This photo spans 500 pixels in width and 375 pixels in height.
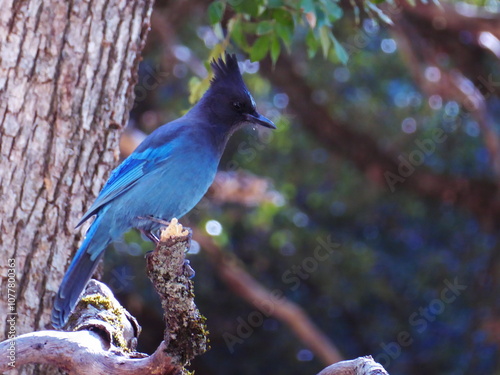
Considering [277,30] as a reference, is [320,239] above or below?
below

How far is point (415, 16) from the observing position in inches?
296

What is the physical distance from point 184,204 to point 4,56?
95 cm

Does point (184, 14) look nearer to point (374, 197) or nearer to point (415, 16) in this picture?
point (415, 16)

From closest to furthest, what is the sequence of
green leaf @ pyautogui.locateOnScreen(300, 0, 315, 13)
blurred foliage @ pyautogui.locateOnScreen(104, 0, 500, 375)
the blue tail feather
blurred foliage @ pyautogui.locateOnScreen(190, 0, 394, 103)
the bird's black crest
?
the blue tail feather, green leaf @ pyautogui.locateOnScreen(300, 0, 315, 13), blurred foliage @ pyautogui.locateOnScreen(190, 0, 394, 103), the bird's black crest, blurred foliage @ pyautogui.locateOnScreen(104, 0, 500, 375)

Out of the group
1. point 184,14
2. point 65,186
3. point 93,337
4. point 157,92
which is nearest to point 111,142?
point 65,186

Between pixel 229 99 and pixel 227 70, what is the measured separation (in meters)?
0.14

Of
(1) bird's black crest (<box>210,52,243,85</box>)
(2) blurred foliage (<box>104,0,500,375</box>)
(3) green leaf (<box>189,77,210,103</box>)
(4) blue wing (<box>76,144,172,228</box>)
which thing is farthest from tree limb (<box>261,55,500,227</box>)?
(4) blue wing (<box>76,144,172,228</box>)

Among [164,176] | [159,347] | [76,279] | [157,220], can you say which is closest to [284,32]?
[164,176]

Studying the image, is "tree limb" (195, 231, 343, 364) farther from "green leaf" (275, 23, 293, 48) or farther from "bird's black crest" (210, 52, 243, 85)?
"green leaf" (275, 23, 293, 48)

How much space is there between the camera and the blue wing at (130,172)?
318cm

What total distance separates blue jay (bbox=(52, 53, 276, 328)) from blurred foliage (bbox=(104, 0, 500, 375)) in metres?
3.64

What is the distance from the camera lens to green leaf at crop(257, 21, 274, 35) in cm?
358

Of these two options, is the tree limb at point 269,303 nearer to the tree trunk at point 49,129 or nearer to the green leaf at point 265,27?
the green leaf at point 265,27

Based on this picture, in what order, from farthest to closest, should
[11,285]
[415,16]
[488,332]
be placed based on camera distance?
1. [415,16]
2. [488,332]
3. [11,285]
